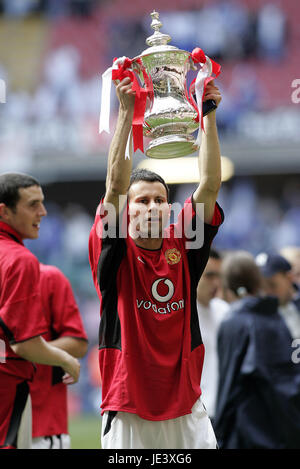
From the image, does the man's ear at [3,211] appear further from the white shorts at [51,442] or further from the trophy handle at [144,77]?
the white shorts at [51,442]

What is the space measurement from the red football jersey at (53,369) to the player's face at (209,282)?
166cm

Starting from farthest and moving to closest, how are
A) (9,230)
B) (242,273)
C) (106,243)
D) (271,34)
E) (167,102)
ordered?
1. (271,34)
2. (242,273)
3. (9,230)
4. (167,102)
5. (106,243)

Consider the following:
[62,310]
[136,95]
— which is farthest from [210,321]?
[136,95]

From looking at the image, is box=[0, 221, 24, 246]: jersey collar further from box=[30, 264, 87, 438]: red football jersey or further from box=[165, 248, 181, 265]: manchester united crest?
box=[165, 248, 181, 265]: manchester united crest

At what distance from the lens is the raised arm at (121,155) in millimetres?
2914

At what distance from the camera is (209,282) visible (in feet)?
18.2

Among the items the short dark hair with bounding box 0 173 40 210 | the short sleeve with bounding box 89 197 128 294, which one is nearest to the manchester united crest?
the short sleeve with bounding box 89 197 128 294

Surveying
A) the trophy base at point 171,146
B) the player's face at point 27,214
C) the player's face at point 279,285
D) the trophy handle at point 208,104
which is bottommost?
the player's face at point 279,285

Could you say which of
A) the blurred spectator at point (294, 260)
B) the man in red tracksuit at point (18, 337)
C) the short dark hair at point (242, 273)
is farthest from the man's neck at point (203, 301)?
the man in red tracksuit at point (18, 337)

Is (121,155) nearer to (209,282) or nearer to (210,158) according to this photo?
(210,158)

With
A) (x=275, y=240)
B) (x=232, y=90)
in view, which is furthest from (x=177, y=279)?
(x=232, y=90)

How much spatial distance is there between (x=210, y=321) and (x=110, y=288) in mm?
2509

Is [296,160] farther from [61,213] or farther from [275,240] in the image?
[61,213]

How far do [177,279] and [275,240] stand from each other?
11.6 m
